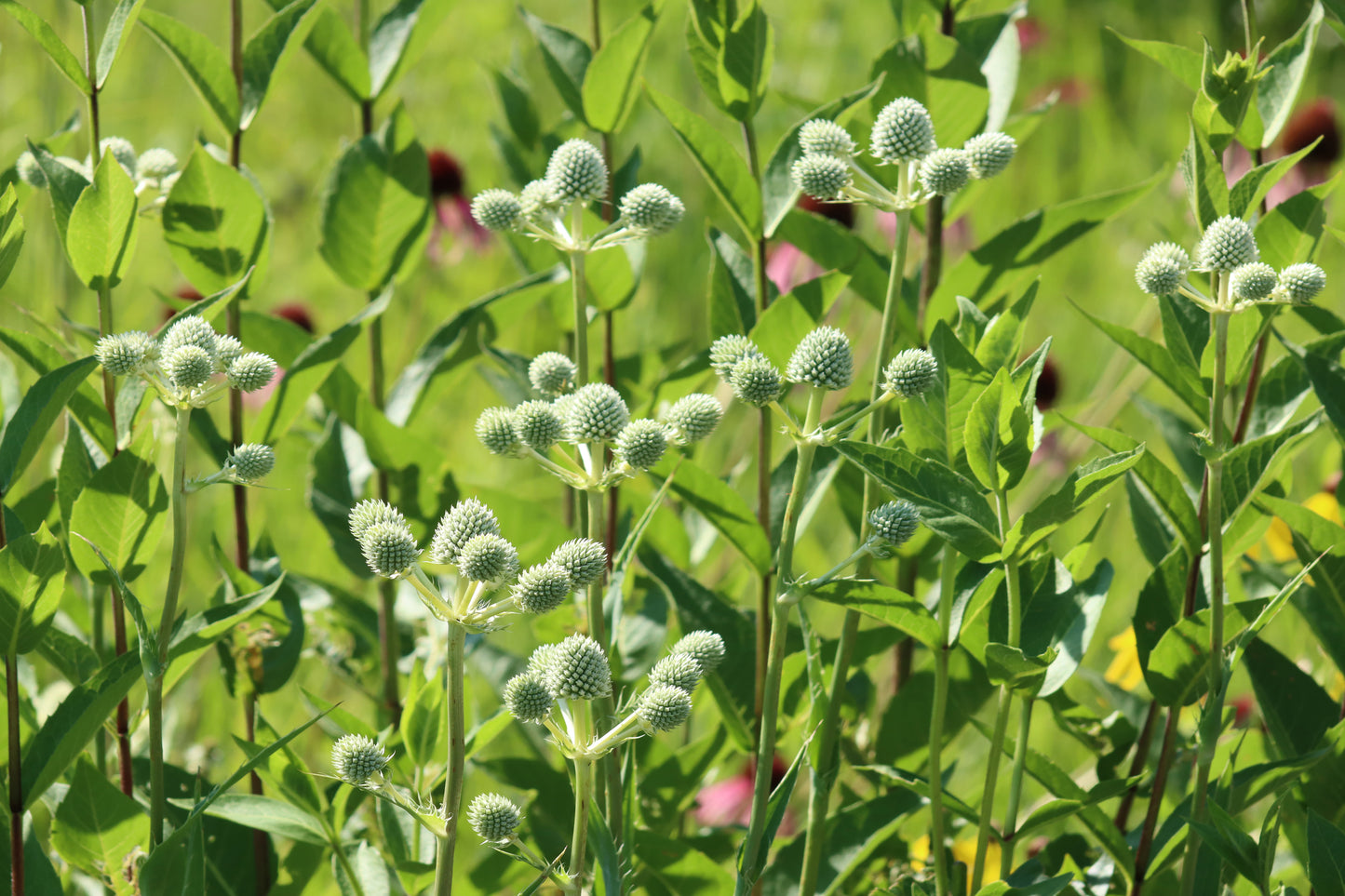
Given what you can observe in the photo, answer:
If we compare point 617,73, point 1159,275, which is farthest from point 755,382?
point 617,73

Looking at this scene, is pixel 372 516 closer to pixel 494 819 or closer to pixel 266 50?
pixel 494 819

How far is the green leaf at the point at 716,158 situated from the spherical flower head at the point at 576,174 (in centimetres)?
16

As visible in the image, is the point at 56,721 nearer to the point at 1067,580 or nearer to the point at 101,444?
the point at 101,444

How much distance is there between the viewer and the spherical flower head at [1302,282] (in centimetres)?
76

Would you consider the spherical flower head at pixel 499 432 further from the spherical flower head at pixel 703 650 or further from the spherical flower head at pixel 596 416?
the spherical flower head at pixel 703 650

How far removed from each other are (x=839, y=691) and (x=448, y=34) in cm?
385

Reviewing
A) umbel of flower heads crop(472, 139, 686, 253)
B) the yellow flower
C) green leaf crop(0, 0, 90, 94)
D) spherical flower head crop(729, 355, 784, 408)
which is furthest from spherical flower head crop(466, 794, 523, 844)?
the yellow flower

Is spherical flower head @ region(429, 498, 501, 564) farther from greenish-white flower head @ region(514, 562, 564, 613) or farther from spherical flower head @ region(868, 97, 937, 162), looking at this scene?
spherical flower head @ region(868, 97, 937, 162)

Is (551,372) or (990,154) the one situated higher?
(990,154)

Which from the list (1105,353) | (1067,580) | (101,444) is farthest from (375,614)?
(1105,353)

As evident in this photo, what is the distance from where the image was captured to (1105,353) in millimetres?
3225

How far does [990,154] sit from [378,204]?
0.64 m

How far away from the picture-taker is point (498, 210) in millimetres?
940

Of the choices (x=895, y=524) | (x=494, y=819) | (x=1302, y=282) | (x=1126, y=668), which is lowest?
(x=1126, y=668)
